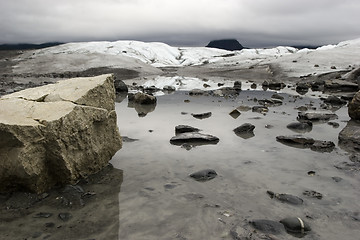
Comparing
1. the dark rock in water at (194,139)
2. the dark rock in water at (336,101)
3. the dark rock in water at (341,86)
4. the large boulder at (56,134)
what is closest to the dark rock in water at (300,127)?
the dark rock in water at (194,139)

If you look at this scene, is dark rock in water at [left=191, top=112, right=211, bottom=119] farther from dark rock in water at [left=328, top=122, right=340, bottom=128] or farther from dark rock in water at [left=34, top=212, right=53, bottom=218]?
dark rock in water at [left=34, top=212, right=53, bottom=218]

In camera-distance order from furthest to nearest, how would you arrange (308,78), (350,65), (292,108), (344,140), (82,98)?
(350,65) → (308,78) → (292,108) → (344,140) → (82,98)

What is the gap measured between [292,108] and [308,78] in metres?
15.5

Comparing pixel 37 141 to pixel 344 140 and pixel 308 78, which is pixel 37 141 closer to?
pixel 344 140

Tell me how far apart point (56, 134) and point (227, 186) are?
110 inches

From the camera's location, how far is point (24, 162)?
4.63 metres

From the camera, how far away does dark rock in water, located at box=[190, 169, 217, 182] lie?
18.2 ft

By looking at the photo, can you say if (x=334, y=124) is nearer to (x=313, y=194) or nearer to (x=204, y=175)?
(x=313, y=194)

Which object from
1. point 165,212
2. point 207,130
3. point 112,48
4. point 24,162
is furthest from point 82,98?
point 112,48

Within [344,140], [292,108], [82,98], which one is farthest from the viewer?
[292,108]

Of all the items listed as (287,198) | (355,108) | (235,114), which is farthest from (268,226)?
(355,108)

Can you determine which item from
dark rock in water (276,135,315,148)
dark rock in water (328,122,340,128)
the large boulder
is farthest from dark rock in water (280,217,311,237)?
dark rock in water (328,122,340,128)

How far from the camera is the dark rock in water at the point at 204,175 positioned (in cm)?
555

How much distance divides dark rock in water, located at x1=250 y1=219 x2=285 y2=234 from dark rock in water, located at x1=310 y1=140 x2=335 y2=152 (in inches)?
144
